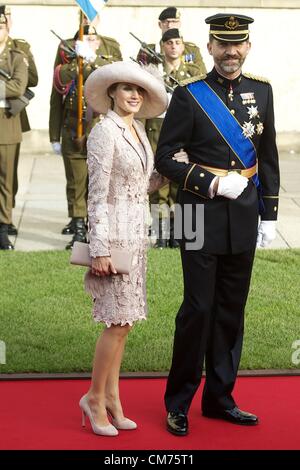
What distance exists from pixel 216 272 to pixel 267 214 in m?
0.41

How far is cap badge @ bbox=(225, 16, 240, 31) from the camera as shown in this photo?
5949mm

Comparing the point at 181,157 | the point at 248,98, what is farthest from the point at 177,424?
the point at 248,98

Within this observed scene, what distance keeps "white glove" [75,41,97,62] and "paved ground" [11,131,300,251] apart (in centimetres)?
165

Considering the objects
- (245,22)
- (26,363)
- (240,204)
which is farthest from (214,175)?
(26,363)

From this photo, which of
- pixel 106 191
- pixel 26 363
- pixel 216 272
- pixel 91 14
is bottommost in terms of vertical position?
pixel 26 363

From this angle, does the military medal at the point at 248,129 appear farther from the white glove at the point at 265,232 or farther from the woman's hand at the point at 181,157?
the white glove at the point at 265,232

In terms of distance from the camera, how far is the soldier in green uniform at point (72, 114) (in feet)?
35.4

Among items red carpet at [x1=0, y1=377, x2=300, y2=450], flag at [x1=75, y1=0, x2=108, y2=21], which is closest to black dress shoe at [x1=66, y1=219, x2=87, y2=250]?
flag at [x1=75, y1=0, x2=108, y2=21]

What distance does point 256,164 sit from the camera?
6.25 m

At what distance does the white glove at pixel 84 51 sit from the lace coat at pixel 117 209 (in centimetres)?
452

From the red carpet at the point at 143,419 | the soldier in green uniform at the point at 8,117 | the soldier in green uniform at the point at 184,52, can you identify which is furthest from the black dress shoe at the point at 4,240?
the red carpet at the point at 143,419

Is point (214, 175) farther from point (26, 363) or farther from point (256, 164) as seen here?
point (26, 363)

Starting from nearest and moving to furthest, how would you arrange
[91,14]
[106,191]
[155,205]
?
[106,191]
[91,14]
[155,205]

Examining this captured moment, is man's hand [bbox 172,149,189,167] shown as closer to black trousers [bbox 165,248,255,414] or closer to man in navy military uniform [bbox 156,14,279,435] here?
man in navy military uniform [bbox 156,14,279,435]
